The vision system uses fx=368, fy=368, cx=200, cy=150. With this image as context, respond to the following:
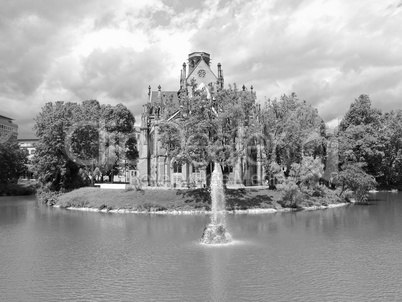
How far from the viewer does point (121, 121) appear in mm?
73812

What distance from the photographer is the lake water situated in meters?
18.4

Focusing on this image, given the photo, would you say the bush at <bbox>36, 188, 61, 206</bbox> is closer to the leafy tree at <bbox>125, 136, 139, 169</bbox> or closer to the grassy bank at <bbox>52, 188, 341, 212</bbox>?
the grassy bank at <bbox>52, 188, 341, 212</bbox>

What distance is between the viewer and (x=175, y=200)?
50.0m

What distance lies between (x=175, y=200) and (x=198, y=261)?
26506 mm

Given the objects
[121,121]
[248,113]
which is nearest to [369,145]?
[248,113]

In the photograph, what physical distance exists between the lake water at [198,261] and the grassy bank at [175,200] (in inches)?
332

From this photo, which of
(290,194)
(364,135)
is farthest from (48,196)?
(364,135)

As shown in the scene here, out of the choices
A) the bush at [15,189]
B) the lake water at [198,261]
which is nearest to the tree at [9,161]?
the bush at [15,189]

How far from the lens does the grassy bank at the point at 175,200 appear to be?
48.7 meters

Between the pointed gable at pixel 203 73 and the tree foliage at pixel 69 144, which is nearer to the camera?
the tree foliage at pixel 69 144

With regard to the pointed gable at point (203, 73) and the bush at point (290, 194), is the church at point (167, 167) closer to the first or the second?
the bush at point (290, 194)

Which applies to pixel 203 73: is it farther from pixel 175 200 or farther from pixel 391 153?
pixel 391 153

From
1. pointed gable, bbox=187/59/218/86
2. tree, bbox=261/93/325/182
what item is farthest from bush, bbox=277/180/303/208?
pointed gable, bbox=187/59/218/86

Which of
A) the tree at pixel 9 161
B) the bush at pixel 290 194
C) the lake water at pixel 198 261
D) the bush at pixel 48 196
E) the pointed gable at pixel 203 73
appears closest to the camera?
the lake water at pixel 198 261
